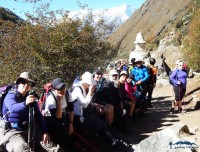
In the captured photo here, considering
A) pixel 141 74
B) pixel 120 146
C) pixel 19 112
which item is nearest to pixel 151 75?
pixel 141 74

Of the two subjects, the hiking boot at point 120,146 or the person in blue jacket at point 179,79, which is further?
the person in blue jacket at point 179,79

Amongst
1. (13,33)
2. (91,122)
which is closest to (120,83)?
(91,122)

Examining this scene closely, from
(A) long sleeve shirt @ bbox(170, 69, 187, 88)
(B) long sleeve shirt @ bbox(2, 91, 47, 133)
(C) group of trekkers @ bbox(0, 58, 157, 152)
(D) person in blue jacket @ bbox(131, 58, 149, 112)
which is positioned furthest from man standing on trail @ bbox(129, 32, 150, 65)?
(B) long sleeve shirt @ bbox(2, 91, 47, 133)

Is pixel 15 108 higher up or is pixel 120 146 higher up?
pixel 15 108

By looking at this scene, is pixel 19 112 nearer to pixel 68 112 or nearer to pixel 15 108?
pixel 15 108

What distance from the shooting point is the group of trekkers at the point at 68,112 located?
219 inches

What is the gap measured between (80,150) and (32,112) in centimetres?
218

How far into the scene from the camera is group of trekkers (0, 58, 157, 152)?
219 inches

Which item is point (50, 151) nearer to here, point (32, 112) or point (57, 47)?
point (32, 112)

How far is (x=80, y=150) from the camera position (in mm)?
7246

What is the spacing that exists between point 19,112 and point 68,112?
1.47 m

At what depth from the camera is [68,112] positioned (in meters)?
6.74

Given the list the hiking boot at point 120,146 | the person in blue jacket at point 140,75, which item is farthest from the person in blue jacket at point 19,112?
the person in blue jacket at point 140,75

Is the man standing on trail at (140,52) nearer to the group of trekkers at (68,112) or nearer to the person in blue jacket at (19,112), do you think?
the group of trekkers at (68,112)
